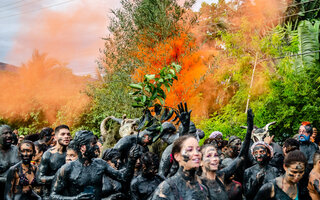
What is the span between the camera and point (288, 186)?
4.04m

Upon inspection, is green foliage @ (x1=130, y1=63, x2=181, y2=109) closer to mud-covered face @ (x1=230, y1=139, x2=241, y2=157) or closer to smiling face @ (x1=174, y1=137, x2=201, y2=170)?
smiling face @ (x1=174, y1=137, x2=201, y2=170)

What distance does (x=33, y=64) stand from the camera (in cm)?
2338

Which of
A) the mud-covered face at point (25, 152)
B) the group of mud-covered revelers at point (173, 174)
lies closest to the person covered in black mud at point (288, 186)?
the group of mud-covered revelers at point (173, 174)

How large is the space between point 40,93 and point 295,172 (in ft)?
67.6

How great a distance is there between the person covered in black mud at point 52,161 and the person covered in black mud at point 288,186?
318cm

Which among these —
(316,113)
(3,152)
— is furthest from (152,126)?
(316,113)

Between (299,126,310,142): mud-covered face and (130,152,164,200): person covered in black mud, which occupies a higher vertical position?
(299,126,310,142): mud-covered face

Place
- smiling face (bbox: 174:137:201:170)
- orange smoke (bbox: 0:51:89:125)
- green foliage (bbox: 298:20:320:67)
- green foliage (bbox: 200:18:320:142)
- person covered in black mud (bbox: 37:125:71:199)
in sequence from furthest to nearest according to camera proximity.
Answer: orange smoke (bbox: 0:51:89:125) < green foliage (bbox: 298:20:320:67) < green foliage (bbox: 200:18:320:142) < person covered in black mud (bbox: 37:125:71:199) < smiling face (bbox: 174:137:201:170)

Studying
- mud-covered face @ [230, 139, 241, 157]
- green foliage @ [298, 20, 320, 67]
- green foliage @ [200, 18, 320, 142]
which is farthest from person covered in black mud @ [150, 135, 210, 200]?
green foliage @ [298, 20, 320, 67]

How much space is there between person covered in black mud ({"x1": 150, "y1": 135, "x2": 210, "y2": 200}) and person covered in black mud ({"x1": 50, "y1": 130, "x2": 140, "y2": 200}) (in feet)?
3.88

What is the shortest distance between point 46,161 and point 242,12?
59.8 ft

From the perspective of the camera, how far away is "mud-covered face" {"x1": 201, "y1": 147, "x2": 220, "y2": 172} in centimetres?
410

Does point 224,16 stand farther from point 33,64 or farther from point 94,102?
point 33,64

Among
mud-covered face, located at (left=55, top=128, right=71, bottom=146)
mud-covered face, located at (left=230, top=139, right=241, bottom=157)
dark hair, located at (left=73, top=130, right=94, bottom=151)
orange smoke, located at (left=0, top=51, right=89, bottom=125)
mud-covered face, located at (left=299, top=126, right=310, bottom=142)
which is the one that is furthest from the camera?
orange smoke, located at (left=0, top=51, right=89, bottom=125)
